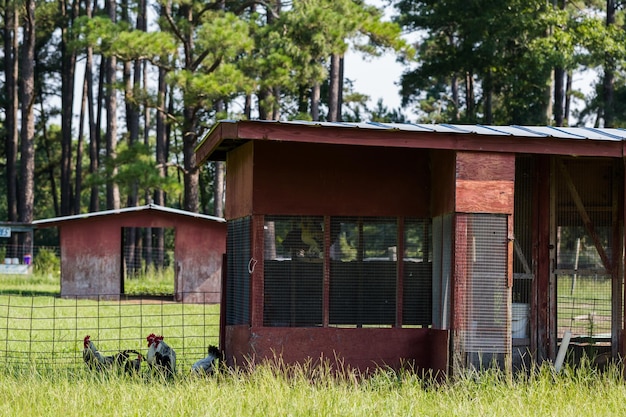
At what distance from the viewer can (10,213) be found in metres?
48.7

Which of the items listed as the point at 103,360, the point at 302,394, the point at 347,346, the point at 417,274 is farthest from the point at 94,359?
the point at 417,274

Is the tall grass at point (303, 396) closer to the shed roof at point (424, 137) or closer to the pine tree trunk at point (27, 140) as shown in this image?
the shed roof at point (424, 137)

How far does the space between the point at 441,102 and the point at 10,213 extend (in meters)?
21.3

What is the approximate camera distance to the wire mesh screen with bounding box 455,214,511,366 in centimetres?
1159

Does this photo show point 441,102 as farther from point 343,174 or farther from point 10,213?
point 343,174

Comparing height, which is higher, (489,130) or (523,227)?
(489,130)

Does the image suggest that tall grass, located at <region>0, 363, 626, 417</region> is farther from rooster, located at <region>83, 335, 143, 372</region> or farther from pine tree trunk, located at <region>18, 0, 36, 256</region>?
pine tree trunk, located at <region>18, 0, 36, 256</region>

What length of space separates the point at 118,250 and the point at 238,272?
1658 cm

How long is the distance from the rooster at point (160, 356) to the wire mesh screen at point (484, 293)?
3.25 m

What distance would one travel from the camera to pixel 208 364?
40.7 ft

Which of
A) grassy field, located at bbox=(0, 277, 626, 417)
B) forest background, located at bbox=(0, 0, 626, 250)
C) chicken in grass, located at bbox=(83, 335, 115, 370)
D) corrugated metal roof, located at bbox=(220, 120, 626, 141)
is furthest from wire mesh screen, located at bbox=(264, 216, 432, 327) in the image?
forest background, located at bbox=(0, 0, 626, 250)

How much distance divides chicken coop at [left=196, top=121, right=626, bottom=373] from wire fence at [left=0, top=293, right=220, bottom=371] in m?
1.72

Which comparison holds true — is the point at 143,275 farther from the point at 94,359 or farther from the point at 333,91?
the point at 94,359

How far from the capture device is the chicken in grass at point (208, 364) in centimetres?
1191
